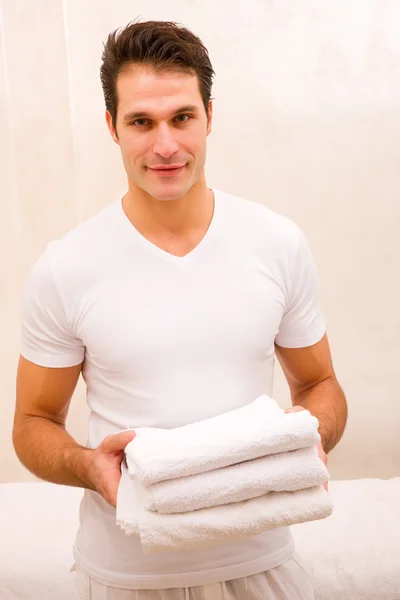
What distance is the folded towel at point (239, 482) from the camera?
0.99 metres

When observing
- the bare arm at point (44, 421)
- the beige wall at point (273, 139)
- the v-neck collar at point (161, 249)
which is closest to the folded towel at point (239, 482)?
the bare arm at point (44, 421)

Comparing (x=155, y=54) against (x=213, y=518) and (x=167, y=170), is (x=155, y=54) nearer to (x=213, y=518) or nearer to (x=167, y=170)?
(x=167, y=170)

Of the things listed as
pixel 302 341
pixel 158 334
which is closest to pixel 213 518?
pixel 158 334

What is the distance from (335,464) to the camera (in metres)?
2.82

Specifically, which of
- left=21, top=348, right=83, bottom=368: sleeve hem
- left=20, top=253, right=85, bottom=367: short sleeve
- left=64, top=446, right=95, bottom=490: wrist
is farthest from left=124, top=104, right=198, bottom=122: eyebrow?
left=64, top=446, right=95, bottom=490: wrist

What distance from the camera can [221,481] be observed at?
3.31ft

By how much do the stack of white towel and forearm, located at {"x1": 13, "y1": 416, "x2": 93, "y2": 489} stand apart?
0.48ft

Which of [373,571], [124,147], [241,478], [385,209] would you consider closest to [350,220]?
[385,209]

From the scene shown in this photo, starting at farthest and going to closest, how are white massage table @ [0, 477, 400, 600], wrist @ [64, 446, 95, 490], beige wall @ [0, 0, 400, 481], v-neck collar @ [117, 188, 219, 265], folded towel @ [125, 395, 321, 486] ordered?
beige wall @ [0, 0, 400, 481] → white massage table @ [0, 477, 400, 600] → v-neck collar @ [117, 188, 219, 265] → wrist @ [64, 446, 95, 490] → folded towel @ [125, 395, 321, 486]

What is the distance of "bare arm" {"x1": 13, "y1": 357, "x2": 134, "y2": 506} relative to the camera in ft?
3.88

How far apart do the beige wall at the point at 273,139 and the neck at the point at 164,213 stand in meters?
1.41

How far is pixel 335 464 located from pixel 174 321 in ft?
5.89

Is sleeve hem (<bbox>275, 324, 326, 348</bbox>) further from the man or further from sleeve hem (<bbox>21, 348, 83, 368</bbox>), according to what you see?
sleeve hem (<bbox>21, 348, 83, 368</bbox>)

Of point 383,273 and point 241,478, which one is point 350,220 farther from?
point 241,478
